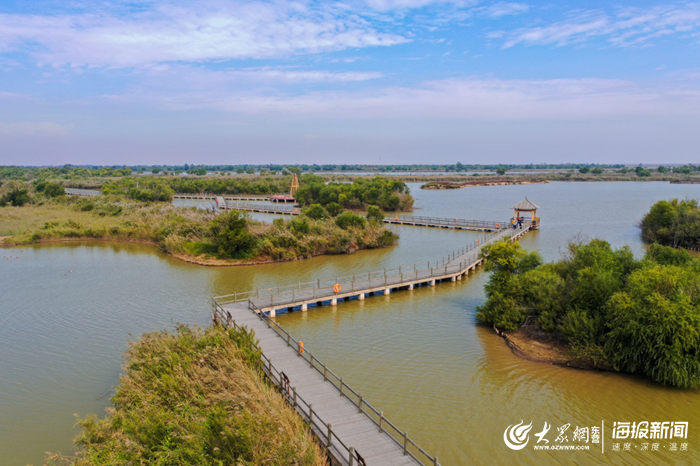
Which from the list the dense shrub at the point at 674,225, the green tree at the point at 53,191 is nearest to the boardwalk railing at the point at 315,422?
the dense shrub at the point at 674,225

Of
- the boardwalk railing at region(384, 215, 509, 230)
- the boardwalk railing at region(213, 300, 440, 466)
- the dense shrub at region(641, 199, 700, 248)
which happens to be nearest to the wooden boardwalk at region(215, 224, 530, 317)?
the boardwalk railing at region(213, 300, 440, 466)

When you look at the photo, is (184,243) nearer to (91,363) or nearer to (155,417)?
(91,363)

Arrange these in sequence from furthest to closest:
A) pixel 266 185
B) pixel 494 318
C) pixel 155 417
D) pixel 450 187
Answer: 1. pixel 450 187
2. pixel 266 185
3. pixel 494 318
4. pixel 155 417

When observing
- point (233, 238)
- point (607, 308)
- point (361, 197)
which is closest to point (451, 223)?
point (361, 197)

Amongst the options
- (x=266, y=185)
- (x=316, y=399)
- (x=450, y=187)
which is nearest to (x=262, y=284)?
(x=316, y=399)

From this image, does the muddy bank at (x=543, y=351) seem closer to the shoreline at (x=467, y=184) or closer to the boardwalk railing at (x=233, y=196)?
the boardwalk railing at (x=233, y=196)

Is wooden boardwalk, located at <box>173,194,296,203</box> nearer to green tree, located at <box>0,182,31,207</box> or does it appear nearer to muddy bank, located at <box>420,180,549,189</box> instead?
green tree, located at <box>0,182,31,207</box>
